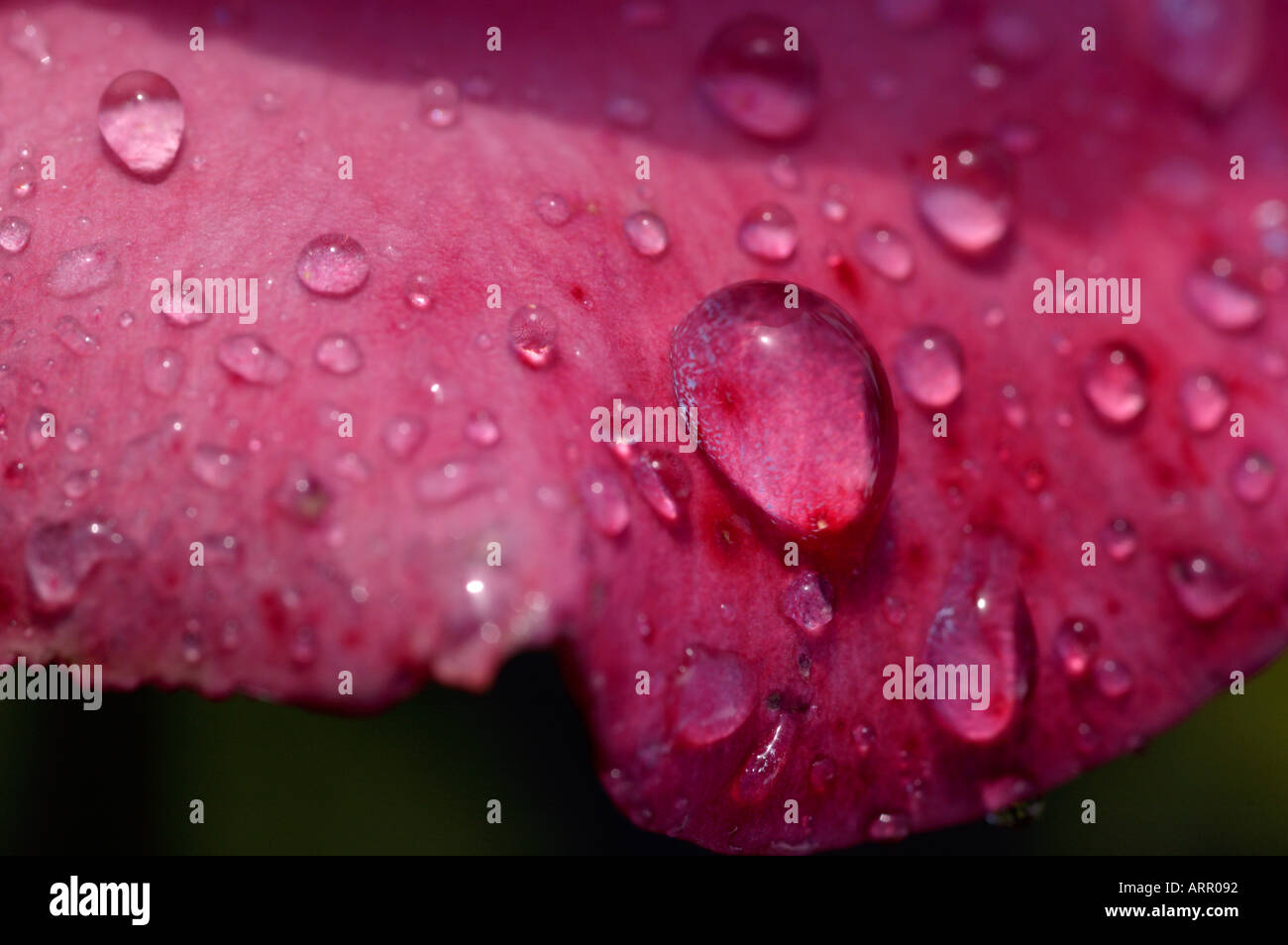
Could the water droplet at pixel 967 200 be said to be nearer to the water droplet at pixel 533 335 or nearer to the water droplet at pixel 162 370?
the water droplet at pixel 533 335

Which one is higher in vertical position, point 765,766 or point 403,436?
point 403,436

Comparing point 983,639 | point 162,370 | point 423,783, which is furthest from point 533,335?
point 423,783

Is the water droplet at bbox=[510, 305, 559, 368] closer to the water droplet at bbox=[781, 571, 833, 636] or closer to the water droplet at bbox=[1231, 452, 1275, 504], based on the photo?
the water droplet at bbox=[781, 571, 833, 636]

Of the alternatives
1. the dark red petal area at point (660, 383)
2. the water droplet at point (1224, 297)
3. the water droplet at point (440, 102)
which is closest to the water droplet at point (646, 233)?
the dark red petal area at point (660, 383)

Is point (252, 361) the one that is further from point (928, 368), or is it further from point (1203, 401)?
point (1203, 401)

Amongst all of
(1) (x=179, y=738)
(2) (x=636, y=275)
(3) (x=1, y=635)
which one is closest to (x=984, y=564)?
(2) (x=636, y=275)

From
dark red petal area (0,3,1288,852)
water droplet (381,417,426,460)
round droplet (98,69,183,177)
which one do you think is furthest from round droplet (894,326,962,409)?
round droplet (98,69,183,177)
